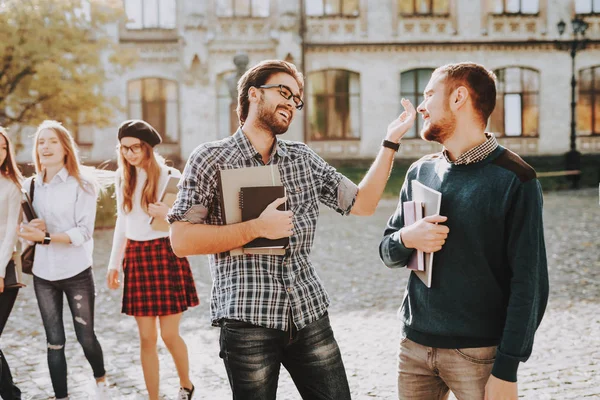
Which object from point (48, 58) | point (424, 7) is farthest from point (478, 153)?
point (424, 7)

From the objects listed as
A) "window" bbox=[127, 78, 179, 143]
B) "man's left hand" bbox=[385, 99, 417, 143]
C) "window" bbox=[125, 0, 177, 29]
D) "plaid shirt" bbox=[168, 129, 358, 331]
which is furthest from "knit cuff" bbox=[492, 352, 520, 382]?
"window" bbox=[125, 0, 177, 29]

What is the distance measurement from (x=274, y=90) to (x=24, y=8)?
49.4ft

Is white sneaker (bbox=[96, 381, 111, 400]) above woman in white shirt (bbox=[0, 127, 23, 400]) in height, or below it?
below

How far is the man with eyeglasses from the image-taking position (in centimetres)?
277

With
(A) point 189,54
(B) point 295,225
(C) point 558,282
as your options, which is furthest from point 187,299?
(A) point 189,54

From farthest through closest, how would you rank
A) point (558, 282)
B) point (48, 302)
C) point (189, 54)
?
1. point (189, 54)
2. point (558, 282)
3. point (48, 302)

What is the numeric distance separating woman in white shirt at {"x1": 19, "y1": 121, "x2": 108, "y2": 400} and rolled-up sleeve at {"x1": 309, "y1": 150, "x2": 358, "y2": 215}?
2.20 m

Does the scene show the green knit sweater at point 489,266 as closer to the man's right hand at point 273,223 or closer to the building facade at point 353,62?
the man's right hand at point 273,223

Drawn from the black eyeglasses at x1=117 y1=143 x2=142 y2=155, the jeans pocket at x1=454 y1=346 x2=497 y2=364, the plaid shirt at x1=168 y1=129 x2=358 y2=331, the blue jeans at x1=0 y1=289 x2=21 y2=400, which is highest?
the black eyeglasses at x1=117 y1=143 x2=142 y2=155

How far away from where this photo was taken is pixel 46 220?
479cm

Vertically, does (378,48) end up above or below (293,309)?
above

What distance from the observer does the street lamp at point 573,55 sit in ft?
80.9

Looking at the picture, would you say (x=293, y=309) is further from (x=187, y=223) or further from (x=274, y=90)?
(x=274, y=90)

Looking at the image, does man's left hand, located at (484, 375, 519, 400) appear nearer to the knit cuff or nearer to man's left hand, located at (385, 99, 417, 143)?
the knit cuff
